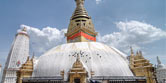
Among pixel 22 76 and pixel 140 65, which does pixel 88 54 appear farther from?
pixel 22 76

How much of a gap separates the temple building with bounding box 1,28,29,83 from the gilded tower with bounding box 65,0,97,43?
88.0 ft

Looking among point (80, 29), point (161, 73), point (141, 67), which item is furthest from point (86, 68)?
point (161, 73)

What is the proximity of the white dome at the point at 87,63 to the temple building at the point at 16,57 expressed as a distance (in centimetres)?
3263

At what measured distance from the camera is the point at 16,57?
49219 millimetres

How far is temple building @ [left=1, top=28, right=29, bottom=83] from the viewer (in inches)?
1844

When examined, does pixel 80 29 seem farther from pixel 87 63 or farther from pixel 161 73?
pixel 161 73

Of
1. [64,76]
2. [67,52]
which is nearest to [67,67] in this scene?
[64,76]

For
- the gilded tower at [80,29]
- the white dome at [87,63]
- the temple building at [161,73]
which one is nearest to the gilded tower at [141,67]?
the white dome at [87,63]

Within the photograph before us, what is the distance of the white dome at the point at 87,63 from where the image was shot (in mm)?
18500

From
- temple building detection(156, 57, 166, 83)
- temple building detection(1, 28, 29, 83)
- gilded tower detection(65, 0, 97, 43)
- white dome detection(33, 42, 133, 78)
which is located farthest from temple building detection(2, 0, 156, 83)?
temple building detection(156, 57, 166, 83)

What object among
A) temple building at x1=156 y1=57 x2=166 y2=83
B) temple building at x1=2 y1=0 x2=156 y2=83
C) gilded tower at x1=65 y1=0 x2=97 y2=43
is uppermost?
gilded tower at x1=65 y1=0 x2=97 y2=43

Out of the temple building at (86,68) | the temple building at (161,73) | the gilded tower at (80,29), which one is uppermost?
the gilded tower at (80,29)

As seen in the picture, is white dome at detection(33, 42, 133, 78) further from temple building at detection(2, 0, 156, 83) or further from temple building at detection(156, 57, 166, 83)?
temple building at detection(156, 57, 166, 83)

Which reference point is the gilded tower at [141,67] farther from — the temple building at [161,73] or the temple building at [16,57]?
the temple building at [161,73]
